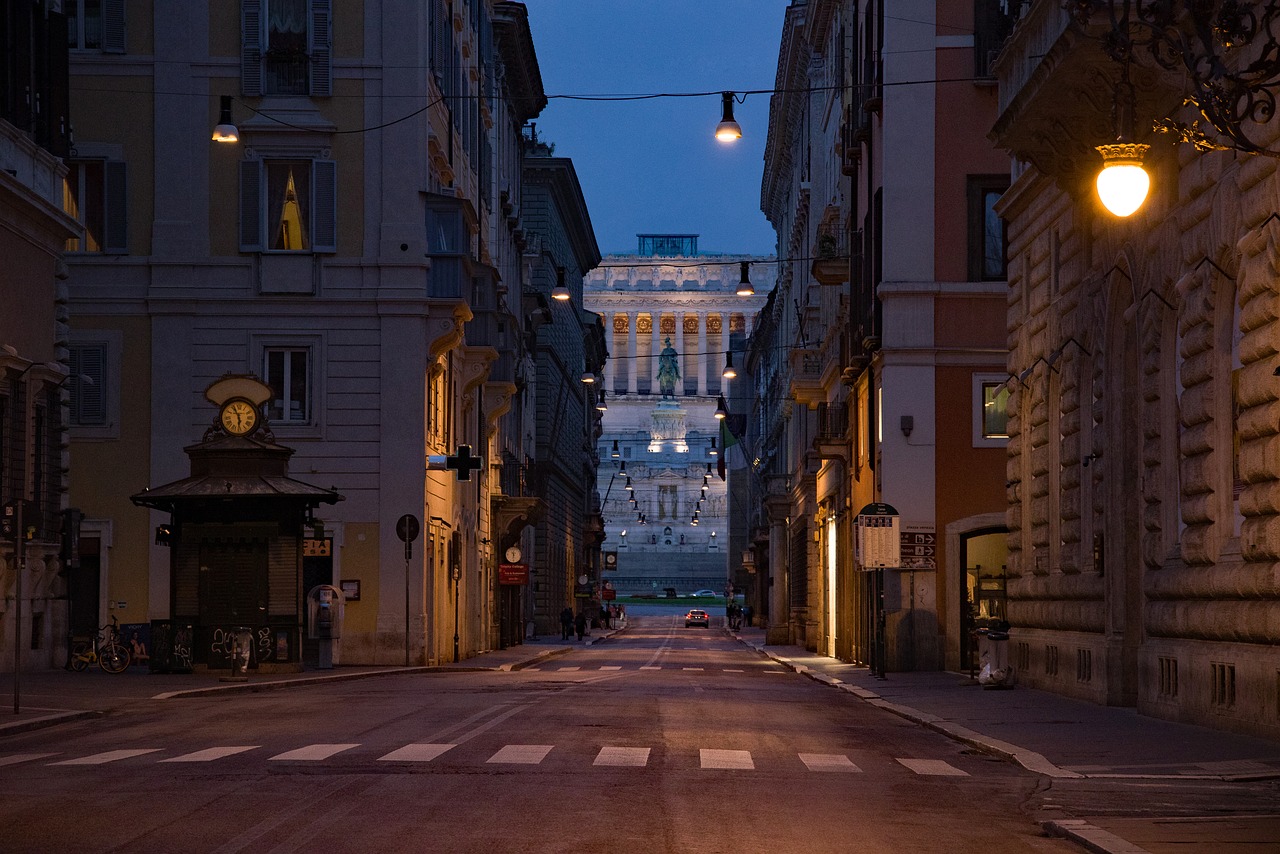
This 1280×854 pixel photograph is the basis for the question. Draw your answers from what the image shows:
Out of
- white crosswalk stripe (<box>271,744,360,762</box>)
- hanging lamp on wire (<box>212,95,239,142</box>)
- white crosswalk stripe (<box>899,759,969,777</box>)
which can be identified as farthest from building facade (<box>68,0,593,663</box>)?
white crosswalk stripe (<box>899,759,969,777</box>)

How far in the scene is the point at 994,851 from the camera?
11117 mm

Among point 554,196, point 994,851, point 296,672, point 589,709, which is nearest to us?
point 994,851

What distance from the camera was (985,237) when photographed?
39.8 meters

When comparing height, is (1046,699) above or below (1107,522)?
below

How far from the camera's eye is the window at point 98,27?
4184cm

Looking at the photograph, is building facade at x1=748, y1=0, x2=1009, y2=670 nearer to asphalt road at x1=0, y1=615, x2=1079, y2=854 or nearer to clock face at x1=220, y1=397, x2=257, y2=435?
clock face at x1=220, y1=397, x2=257, y2=435

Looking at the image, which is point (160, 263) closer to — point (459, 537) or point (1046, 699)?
point (459, 537)

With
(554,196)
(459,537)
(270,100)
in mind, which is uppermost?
(554,196)

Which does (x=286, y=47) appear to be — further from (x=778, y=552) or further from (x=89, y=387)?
(x=778, y=552)

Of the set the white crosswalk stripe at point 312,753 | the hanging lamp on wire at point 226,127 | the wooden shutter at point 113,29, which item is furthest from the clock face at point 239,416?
the white crosswalk stripe at point 312,753

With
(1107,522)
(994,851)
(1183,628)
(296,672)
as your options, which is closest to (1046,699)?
(1107,522)

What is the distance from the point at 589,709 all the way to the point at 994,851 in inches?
510

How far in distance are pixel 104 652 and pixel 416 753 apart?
1924 cm

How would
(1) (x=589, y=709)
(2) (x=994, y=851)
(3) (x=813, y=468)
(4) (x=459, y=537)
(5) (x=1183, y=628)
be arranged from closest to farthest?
(2) (x=994, y=851) < (5) (x=1183, y=628) < (1) (x=589, y=709) < (4) (x=459, y=537) < (3) (x=813, y=468)
